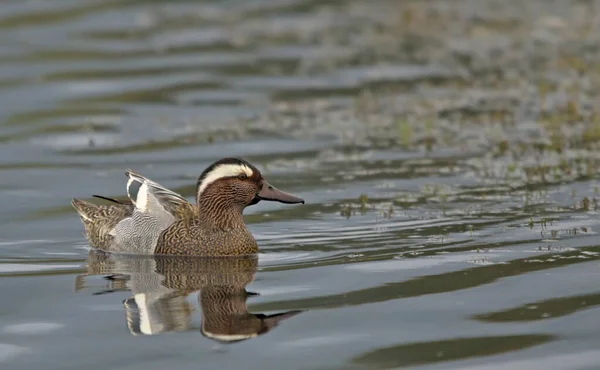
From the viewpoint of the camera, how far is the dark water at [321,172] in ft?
27.7

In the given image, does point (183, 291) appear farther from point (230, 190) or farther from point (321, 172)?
point (321, 172)

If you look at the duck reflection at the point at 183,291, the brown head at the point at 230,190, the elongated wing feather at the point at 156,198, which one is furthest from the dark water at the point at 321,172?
the elongated wing feather at the point at 156,198

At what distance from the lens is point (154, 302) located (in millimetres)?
9422

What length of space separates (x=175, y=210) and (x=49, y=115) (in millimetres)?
7911

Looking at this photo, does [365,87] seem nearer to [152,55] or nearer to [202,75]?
[202,75]

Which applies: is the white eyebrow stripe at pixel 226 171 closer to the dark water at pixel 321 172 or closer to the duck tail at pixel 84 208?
the dark water at pixel 321 172

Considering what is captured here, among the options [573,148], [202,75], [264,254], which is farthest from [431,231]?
[202,75]

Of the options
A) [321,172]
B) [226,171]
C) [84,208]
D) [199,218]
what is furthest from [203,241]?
[321,172]

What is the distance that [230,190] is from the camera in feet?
37.0

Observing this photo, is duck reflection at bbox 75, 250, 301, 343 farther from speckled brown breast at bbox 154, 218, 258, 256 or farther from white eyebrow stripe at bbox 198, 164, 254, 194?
white eyebrow stripe at bbox 198, 164, 254, 194

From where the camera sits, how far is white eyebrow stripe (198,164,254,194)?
11.2 m

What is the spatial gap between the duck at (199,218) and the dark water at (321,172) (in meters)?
0.27

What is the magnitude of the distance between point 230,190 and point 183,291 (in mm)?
1684

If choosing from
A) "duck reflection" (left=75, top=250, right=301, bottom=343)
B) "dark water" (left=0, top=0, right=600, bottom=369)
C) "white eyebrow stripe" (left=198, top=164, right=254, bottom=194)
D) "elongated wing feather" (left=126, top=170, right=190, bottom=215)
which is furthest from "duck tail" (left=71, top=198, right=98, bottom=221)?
"white eyebrow stripe" (left=198, top=164, right=254, bottom=194)
